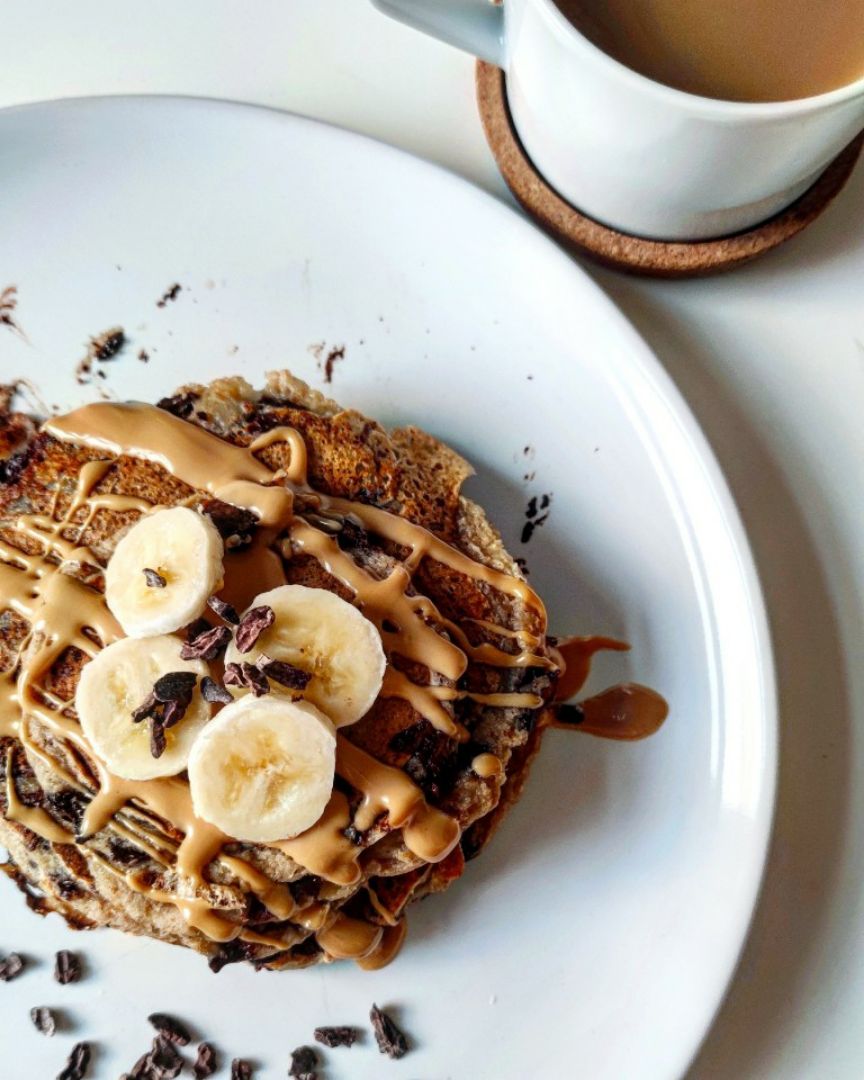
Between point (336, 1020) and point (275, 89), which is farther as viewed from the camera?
point (275, 89)

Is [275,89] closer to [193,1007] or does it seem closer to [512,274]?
[512,274]

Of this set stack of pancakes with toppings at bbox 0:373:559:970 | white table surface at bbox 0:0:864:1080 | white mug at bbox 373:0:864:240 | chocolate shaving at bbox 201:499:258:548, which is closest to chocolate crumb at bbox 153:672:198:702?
stack of pancakes with toppings at bbox 0:373:559:970

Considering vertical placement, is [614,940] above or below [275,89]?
below

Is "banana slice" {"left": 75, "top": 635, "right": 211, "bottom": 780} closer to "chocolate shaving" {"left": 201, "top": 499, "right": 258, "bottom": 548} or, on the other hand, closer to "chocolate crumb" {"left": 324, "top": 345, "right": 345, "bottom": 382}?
"chocolate shaving" {"left": 201, "top": 499, "right": 258, "bottom": 548}

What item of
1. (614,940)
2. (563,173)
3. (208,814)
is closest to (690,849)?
(614,940)

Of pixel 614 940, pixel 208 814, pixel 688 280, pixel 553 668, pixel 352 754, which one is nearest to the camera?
pixel 208 814

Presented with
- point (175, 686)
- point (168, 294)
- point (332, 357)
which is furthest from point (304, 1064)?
point (168, 294)

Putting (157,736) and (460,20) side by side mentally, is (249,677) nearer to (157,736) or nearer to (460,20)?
(157,736)
